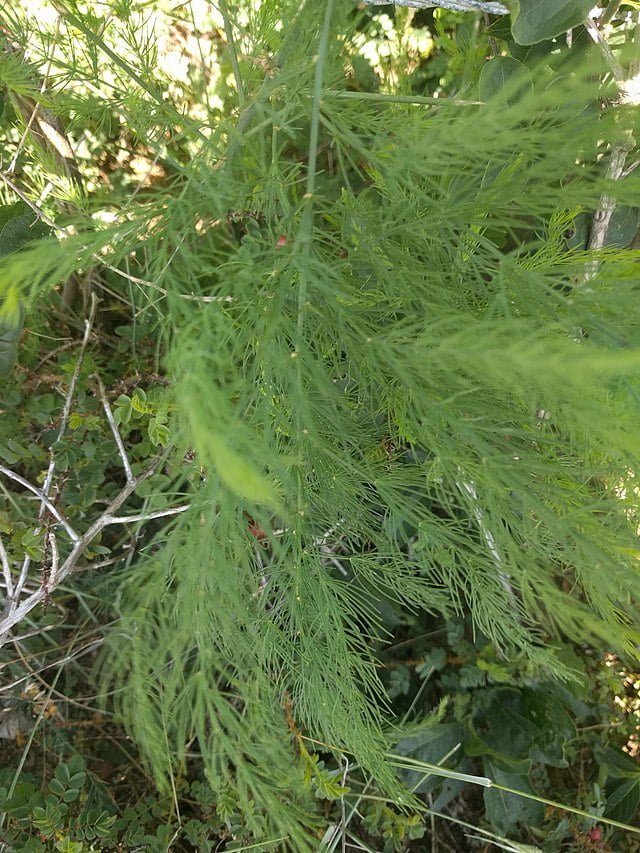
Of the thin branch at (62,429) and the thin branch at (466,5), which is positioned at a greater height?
the thin branch at (466,5)

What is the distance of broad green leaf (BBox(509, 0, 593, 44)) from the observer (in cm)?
Result: 81

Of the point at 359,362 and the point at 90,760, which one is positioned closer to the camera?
the point at 359,362

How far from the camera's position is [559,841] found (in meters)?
1.28

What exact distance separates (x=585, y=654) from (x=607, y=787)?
0.89ft

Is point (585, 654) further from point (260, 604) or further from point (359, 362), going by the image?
point (359, 362)

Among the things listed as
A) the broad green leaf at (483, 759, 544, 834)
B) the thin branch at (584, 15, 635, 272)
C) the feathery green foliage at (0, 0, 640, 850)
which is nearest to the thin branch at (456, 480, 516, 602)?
the feathery green foliage at (0, 0, 640, 850)

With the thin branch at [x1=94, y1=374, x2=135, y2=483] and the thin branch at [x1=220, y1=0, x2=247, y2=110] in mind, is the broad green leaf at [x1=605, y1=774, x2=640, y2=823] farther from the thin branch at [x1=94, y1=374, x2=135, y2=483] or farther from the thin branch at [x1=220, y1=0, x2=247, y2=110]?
the thin branch at [x1=220, y1=0, x2=247, y2=110]

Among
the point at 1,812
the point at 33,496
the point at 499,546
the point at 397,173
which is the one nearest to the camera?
the point at 397,173

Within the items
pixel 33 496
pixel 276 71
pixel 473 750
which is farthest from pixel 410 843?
pixel 276 71

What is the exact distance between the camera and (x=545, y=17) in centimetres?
82

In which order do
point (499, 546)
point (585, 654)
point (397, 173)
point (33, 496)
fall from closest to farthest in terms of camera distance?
point (397, 173)
point (499, 546)
point (33, 496)
point (585, 654)

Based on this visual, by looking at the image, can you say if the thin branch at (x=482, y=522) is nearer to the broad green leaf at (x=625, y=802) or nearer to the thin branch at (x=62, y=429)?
the broad green leaf at (x=625, y=802)

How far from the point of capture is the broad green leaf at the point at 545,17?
0.81 meters

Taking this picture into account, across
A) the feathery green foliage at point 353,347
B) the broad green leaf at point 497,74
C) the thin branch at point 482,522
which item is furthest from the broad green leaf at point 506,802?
Result: the broad green leaf at point 497,74
